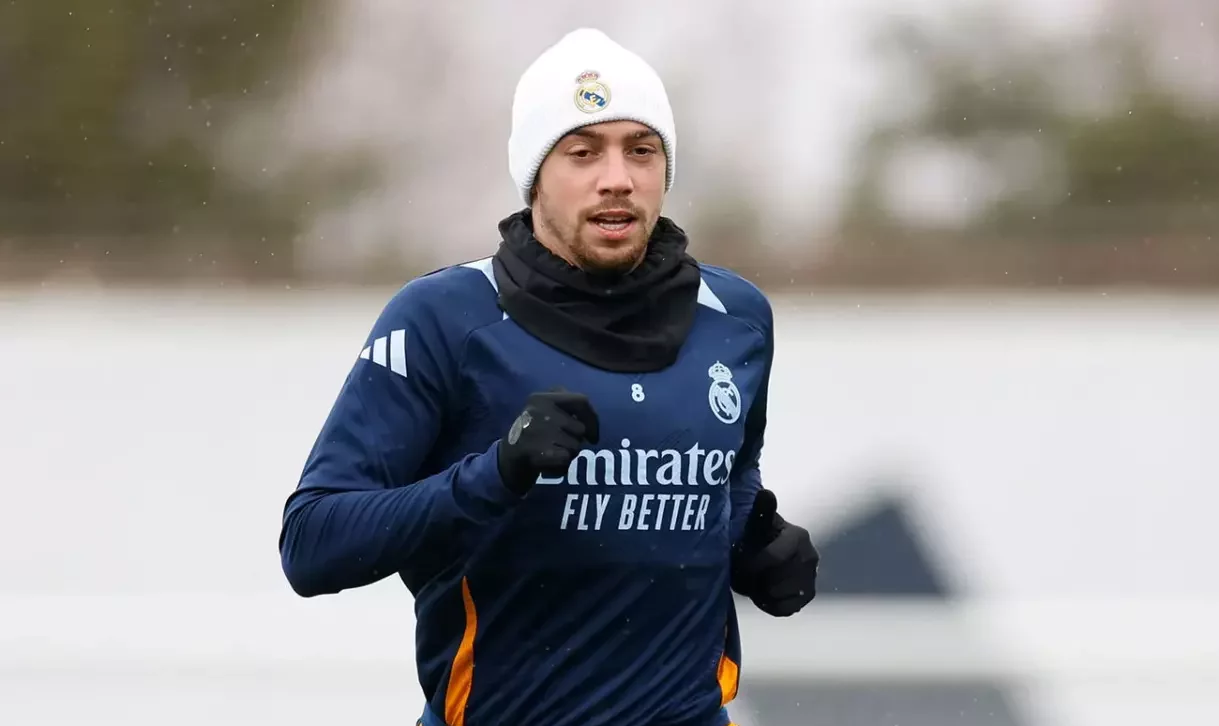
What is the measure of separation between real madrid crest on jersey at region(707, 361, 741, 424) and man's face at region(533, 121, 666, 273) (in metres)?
0.14

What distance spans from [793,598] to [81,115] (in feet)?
18.0

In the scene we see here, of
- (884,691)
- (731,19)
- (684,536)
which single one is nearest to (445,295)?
(684,536)

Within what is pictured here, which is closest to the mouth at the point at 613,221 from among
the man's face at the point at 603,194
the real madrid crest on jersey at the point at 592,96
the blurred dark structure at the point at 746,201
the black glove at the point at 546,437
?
the man's face at the point at 603,194

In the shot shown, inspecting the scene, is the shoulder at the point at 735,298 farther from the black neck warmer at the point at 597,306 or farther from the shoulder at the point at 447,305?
the shoulder at the point at 447,305

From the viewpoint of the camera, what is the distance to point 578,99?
1707 millimetres

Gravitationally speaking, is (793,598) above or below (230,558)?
above

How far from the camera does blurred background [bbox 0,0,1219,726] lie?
399 cm

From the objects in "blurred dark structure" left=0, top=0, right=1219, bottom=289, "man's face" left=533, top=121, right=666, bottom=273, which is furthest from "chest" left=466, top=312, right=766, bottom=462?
"blurred dark structure" left=0, top=0, right=1219, bottom=289

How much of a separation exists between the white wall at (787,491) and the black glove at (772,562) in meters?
1.90

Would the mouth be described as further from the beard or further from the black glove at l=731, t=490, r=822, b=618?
the black glove at l=731, t=490, r=822, b=618

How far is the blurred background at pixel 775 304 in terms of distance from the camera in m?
3.99

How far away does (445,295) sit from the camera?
1.68 m

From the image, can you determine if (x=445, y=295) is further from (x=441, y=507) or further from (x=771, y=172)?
(x=771, y=172)

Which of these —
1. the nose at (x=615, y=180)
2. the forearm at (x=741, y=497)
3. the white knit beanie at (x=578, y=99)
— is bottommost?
the forearm at (x=741, y=497)
